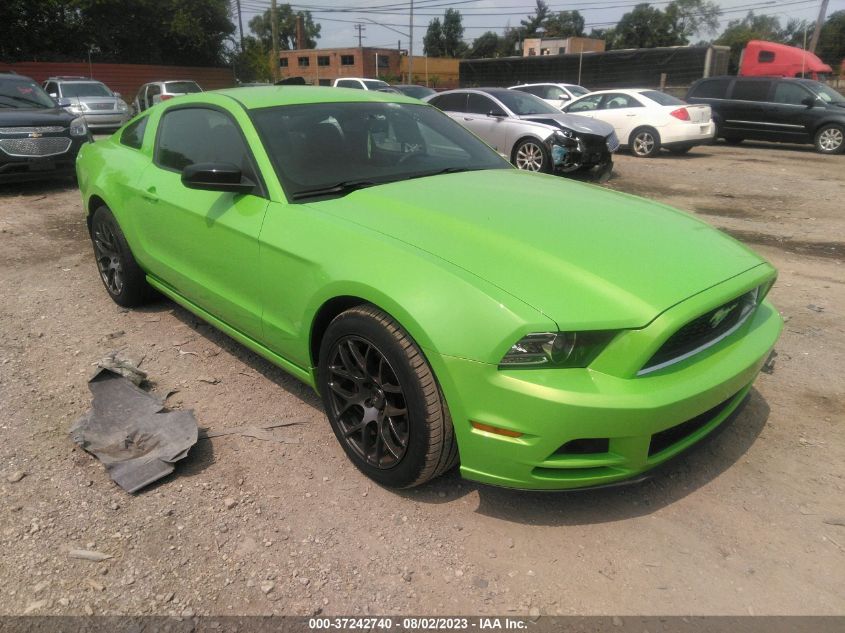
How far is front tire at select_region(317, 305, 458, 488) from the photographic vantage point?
7.81ft

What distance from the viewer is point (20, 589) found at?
2234 mm

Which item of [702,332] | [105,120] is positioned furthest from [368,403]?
[105,120]

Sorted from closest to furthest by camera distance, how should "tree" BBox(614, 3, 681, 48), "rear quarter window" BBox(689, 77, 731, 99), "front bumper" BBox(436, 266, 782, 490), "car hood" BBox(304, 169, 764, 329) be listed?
"front bumper" BBox(436, 266, 782, 490)
"car hood" BBox(304, 169, 764, 329)
"rear quarter window" BBox(689, 77, 731, 99)
"tree" BBox(614, 3, 681, 48)

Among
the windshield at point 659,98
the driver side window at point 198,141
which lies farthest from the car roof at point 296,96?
the windshield at point 659,98

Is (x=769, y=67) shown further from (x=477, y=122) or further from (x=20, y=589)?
(x=20, y=589)

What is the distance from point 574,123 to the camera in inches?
400

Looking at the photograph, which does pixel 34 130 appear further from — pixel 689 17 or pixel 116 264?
pixel 689 17

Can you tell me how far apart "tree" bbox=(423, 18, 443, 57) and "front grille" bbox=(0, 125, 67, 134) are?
93124mm

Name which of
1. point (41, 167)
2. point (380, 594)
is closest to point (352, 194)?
point (380, 594)

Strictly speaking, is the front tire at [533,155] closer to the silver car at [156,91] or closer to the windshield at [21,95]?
the windshield at [21,95]

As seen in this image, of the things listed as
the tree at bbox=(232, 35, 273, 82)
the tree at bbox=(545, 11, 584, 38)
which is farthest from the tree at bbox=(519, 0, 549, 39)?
the tree at bbox=(232, 35, 273, 82)

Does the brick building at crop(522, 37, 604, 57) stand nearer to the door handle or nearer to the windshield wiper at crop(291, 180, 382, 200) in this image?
the door handle

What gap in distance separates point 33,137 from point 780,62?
21.9 meters

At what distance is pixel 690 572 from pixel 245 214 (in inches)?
96.3
